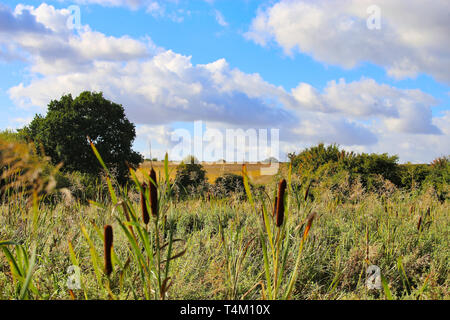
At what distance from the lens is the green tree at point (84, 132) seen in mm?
20438

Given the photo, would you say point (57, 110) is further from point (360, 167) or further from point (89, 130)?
point (360, 167)

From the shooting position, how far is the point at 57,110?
21719mm

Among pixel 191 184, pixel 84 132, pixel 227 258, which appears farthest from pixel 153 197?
pixel 84 132

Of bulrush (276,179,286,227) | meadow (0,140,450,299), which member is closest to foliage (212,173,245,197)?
meadow (0,140,450,299)

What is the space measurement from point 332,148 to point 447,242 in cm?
664

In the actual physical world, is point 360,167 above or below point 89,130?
below

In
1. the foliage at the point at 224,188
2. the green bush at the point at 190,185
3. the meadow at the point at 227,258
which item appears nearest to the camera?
the meadow at the point at 227,258

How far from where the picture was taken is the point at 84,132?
21047 millimetres

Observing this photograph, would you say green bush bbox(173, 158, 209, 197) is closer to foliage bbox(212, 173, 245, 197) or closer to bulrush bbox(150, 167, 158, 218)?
foliage bbox(212, 173, 245, 197)

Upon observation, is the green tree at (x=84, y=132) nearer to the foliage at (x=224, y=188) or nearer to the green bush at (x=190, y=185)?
the green bush at (x=190, y=185)

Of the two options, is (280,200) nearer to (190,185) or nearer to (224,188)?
(224,188)

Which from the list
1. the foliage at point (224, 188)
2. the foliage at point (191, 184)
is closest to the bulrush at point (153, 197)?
the foliage at point (191, 184)

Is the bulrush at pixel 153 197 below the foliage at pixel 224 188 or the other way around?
the other way around
